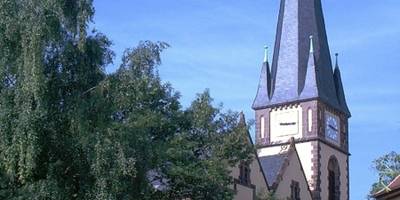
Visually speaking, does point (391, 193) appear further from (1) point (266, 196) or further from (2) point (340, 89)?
(2) point (340, 89)

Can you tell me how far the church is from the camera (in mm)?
67125

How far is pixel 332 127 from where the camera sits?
70.1 metres

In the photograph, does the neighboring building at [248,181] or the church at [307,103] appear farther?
the church at [307,103]

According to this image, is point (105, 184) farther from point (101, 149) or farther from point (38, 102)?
point (38, 102)

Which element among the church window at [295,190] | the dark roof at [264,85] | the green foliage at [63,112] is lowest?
the green foliage at [63,112]

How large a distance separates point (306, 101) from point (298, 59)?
2.98 m

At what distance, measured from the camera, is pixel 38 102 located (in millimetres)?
23438

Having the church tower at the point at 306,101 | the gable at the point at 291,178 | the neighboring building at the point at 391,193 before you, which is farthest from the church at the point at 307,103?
the neighboring building at the point at 391,193

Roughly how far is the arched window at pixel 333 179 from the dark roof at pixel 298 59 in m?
4.01

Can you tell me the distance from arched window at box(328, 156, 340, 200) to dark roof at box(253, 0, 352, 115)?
4006mm

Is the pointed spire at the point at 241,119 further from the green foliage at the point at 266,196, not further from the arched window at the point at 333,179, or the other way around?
the arched window at the point at 333,179

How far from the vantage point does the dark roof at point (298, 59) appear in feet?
226

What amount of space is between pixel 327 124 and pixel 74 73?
46.2 metres

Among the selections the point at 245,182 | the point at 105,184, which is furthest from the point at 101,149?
the point at 245,182
